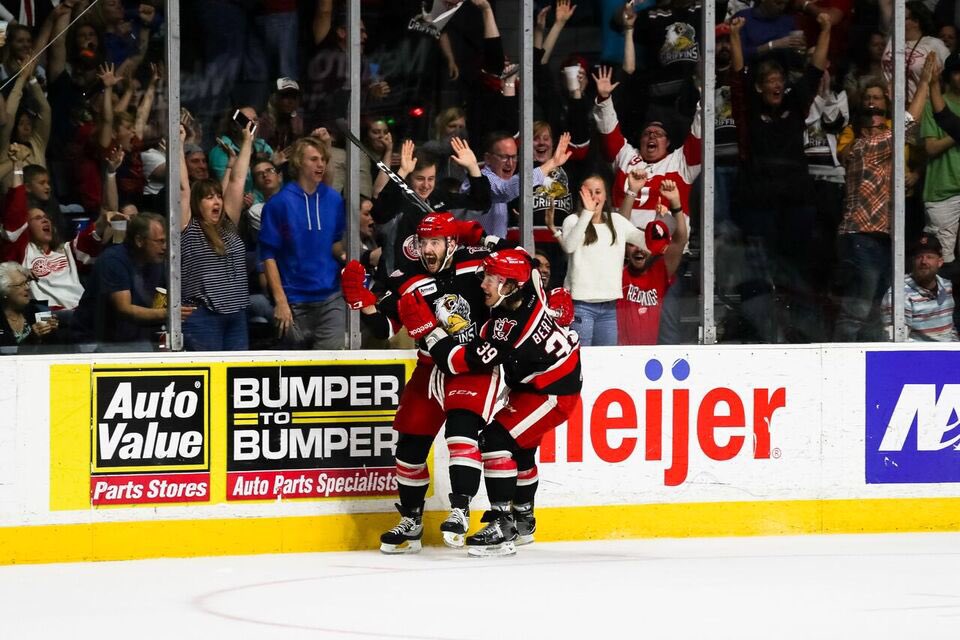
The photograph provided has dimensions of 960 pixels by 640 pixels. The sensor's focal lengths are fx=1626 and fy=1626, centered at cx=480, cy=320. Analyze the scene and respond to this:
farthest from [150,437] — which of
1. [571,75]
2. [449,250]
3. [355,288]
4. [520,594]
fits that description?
[571,75]

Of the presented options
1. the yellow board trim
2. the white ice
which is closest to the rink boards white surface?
the yellow board trim

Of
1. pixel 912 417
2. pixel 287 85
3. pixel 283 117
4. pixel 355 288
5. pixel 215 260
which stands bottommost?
pixel 912 417

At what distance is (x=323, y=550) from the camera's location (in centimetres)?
645

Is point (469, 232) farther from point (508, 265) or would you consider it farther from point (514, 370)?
point (514, 370)

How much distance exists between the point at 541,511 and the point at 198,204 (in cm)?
188

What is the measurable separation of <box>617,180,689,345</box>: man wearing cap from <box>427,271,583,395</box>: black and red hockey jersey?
651mm

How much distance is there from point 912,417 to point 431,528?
2.22m

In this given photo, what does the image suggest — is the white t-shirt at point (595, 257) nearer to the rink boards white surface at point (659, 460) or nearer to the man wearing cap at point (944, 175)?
the rink boards white surface at point (659, 460)

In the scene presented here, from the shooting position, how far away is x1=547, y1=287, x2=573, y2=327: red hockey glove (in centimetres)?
666

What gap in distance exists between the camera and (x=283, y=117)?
6.55 m

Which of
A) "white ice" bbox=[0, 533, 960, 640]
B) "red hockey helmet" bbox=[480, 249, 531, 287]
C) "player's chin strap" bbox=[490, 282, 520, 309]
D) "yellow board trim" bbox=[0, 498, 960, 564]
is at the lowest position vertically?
"white ice" bbox=[0, 533, 960, 640]

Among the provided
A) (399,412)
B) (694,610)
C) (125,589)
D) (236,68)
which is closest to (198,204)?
(236,68)

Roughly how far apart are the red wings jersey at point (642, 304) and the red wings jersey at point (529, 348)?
63cm

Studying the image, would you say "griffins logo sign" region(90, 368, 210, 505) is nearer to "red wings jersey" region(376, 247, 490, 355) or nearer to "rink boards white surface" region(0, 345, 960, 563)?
"rink boards white surface" region(0, 345, 960, 563)
